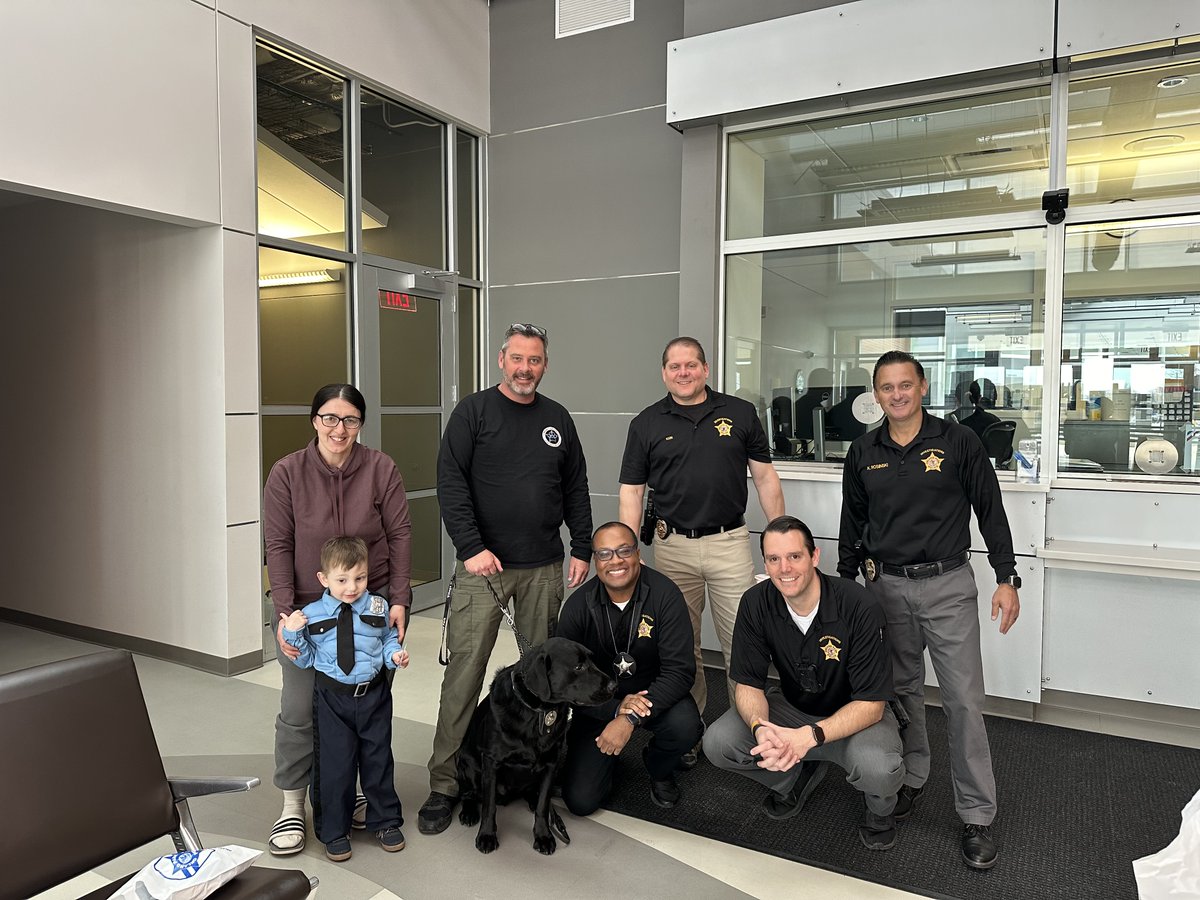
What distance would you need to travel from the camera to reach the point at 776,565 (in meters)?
2.60

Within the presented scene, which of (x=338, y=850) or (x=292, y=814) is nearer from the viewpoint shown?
(x=338, y=850)

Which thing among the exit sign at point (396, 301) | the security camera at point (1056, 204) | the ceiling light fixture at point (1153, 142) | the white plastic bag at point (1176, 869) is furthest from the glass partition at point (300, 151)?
the white plastic bag at point (1176, 869)

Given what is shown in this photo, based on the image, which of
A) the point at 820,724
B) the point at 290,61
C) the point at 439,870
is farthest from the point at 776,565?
the point at 290,61

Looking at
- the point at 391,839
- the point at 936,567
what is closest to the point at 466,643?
the point at 391,839

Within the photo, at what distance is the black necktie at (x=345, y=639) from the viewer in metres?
2.50

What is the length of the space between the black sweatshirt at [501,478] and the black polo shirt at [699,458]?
1.87ft

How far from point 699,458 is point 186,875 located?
89.5 inches

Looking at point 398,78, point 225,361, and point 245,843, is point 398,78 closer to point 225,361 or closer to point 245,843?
point 225,361

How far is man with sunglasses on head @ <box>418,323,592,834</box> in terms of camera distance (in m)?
2.87

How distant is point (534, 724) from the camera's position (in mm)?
2602

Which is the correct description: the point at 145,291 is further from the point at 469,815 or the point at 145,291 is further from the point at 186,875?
the point at 186,875

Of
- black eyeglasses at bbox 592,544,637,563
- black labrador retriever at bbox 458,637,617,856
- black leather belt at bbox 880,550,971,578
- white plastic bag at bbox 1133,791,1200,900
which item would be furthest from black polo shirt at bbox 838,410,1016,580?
black labrador retriever at bbox 458,637,617,856

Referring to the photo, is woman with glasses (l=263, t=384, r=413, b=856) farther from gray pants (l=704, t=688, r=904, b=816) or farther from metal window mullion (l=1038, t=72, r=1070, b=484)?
metal window mullion (l=1038, t=72, r=1070, b=484)

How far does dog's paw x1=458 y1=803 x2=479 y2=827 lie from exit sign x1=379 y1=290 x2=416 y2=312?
336 centimetres
